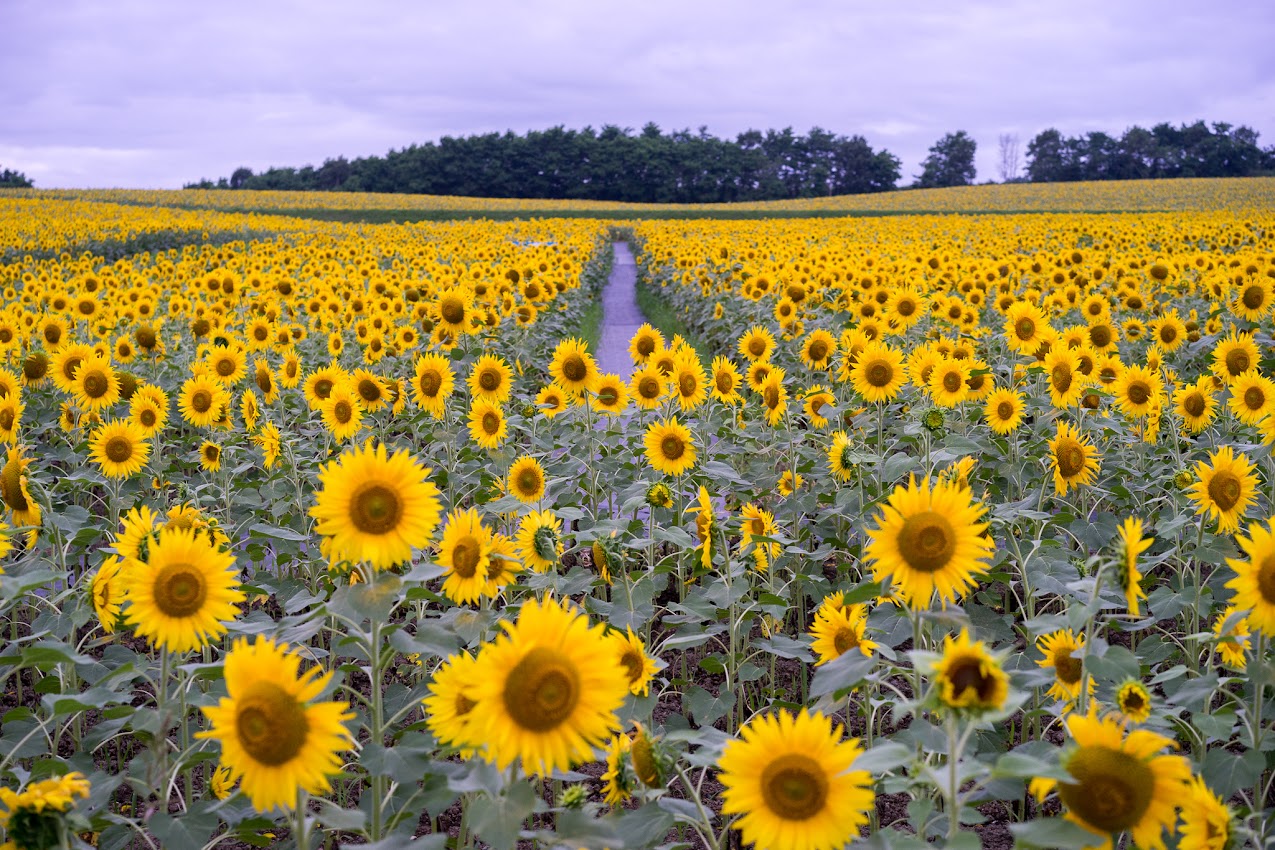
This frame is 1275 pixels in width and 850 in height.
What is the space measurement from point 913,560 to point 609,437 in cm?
290

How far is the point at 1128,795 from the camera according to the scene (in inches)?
62.5

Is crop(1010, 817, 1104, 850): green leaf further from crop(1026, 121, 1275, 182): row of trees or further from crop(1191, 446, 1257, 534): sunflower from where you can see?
crop(1026, 121, 1275, 182): row of trees

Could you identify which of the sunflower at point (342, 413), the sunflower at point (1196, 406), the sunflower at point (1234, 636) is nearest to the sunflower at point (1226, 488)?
the sunflower at point (1234, 636)

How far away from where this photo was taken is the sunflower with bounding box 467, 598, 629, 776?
5.29 ft

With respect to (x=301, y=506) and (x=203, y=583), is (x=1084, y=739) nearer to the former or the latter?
(x=203, y=583)

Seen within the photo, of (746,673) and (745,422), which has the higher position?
(745,422)

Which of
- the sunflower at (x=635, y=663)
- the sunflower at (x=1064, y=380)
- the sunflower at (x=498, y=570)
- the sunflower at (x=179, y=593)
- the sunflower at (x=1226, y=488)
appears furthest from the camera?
the sunflower at (x=1064, y=380)

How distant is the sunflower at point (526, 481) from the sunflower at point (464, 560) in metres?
0.94

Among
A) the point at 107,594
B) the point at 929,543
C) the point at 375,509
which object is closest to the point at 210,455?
the point at 107,594

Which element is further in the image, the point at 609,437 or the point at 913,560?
the point at 609,437

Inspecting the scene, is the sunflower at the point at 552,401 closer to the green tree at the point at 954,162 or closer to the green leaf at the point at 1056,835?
the green leaf at the point at 1056,835

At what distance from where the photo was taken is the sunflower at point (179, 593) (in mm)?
2158

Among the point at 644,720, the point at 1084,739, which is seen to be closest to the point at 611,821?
the point at 1084,739

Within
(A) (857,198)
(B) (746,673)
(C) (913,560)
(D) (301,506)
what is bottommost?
(B) (746,673)
